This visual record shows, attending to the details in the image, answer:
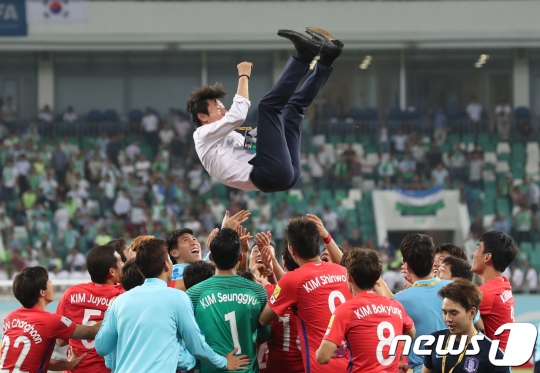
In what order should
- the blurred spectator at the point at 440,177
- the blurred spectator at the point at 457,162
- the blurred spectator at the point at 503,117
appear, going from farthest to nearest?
the blurred spectator at the point at 503,117
the blurred spectator at the point at 457,162
the blurred spectator at the point at 440,177

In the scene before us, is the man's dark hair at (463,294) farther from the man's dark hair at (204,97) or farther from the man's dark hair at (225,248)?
the man's dark hair at (204,97)

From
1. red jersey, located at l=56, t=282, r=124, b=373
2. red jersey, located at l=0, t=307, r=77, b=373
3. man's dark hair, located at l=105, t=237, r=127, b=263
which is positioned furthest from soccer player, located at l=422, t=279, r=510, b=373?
man's dark hair, located at l=105, t=237, r=127, b=263

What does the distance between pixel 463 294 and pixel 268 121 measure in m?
1.95

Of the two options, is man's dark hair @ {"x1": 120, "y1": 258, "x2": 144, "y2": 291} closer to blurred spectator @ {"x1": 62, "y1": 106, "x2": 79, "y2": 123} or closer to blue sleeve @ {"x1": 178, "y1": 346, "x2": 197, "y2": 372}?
blue sleeve @ {"x1": 178, "y1": 346, "x2": 197, "y2": 372}

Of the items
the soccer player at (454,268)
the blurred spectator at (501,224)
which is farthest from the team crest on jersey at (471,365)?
the blurred spectator at (501,224)

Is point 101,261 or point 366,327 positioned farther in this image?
point 101,261

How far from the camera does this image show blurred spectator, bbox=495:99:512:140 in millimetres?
21391

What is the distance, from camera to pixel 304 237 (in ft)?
16.7

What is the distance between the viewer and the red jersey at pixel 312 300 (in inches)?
196

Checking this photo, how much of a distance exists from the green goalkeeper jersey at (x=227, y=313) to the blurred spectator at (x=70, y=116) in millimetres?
17682

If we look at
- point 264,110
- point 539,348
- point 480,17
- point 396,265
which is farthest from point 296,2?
point 539,348

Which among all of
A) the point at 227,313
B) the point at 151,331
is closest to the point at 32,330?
the point at 151,331

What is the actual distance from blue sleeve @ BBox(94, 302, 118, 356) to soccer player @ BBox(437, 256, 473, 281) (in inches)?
85.0

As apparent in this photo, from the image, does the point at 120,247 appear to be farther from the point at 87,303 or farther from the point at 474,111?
the point at 474,111
